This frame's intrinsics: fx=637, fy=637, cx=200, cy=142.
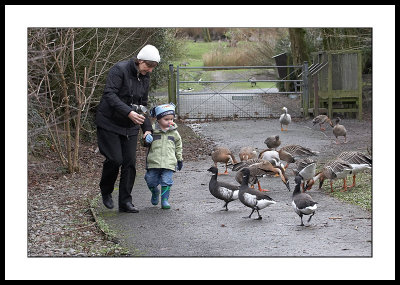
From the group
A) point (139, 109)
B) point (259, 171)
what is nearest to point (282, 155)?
point (259, 171)

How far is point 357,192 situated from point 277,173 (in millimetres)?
1570

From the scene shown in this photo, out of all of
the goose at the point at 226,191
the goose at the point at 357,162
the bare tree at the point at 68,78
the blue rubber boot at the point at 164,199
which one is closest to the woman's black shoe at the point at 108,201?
the blue rubber boot at the point at 164,199

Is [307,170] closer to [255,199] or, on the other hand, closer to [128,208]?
[255,199]

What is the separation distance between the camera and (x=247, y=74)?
33.5 metres

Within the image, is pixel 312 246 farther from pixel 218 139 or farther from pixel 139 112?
pixel 218 139

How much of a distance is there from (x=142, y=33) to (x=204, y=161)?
4596mm

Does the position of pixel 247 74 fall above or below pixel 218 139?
above

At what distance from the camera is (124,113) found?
8.52 metres

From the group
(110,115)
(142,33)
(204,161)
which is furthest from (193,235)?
(142,33)

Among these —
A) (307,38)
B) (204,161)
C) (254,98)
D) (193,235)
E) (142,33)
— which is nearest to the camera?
(193,235)

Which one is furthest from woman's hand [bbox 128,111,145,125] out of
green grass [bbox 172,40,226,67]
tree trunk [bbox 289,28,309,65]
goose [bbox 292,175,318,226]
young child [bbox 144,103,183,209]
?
tree trunk [bbox 289,28,309,65]

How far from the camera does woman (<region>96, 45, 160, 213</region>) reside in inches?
340

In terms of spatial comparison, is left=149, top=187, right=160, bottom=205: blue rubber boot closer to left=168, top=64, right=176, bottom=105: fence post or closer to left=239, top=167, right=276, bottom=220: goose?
left=239, top=167, right=276, bottom=220: goose

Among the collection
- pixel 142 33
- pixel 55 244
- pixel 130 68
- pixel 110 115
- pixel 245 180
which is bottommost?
pixel 55 244
